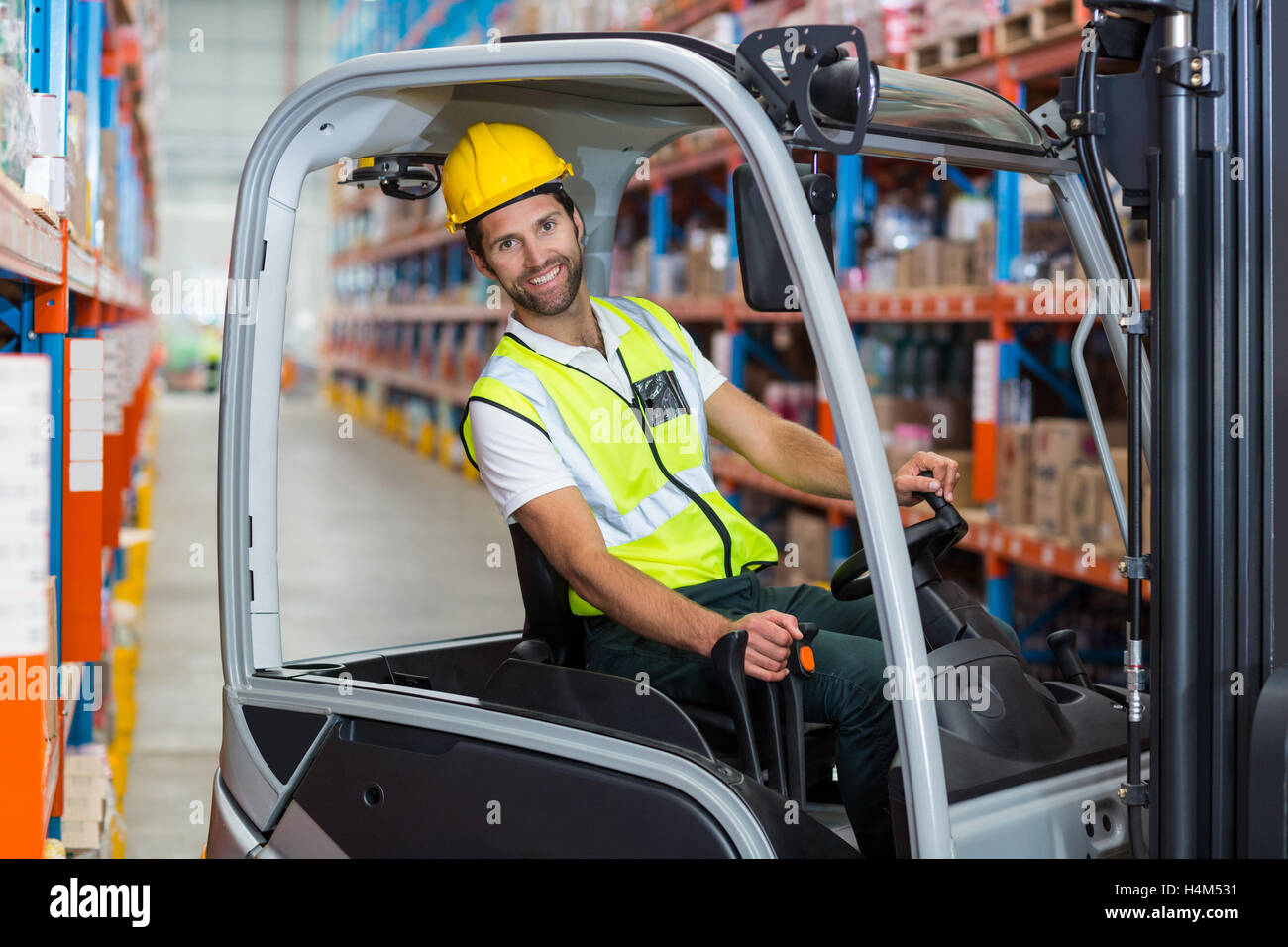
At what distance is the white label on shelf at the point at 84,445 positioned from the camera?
3219mm

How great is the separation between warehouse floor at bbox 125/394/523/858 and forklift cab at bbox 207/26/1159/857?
2.17 feet

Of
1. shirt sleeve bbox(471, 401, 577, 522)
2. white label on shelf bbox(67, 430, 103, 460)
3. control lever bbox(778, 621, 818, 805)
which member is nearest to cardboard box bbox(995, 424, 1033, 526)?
shirt sleeve bbox(471, 401, 577, 522)

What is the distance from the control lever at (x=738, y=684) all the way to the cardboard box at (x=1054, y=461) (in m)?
3.06

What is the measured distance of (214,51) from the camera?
31.2 metres

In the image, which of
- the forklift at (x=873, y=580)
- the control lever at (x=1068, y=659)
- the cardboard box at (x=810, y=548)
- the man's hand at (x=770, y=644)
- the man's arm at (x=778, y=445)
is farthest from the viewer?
the cardboard box at (x=810, y=548)

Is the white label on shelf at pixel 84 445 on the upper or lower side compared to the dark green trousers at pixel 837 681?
upper

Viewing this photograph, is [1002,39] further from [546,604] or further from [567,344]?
[546,604]

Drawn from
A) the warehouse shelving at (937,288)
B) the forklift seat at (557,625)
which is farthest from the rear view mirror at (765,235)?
the warehouse shelving at (937,288)

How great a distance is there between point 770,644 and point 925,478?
68 cm

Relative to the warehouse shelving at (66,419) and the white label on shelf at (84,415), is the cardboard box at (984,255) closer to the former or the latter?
the warehouse shelving at (66,419)

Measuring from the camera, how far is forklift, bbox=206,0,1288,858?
6.63ft

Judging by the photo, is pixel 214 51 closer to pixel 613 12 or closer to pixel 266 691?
pixel 613 12

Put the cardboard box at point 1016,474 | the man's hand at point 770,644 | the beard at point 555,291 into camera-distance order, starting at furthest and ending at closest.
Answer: the cardboard box at point 1016,474, the beard at point 555,291, the man's hand at point 770,644

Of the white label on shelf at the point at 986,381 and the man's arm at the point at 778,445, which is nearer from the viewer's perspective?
the man's arm at the point at 778,445
